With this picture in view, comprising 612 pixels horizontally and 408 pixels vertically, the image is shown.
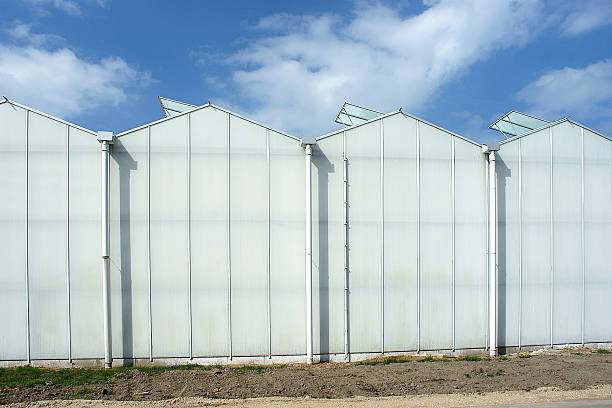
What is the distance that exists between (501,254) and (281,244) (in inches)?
333

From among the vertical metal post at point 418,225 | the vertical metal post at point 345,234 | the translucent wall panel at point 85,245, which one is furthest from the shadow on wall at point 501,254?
the translucent wall panel at point 85,245

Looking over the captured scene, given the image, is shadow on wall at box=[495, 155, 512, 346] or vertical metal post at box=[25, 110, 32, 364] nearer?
vertical metal post at box=[25, 110, 32, 364]

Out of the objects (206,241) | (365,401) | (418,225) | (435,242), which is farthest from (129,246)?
(435,242)

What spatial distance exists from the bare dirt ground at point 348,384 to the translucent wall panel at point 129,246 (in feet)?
4.61

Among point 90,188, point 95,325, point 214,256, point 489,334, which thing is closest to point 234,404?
point 214,256

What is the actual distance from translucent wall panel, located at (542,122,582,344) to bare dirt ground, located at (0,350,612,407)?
1978 millimetres

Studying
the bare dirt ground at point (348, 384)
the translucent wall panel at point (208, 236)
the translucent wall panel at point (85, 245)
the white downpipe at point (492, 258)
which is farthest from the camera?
the white downpipe at point (492, 258)

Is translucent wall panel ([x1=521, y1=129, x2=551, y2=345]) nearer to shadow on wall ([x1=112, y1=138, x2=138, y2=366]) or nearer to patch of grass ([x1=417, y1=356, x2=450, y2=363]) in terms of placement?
patch of grass ([x1=417, y1=356, x2=450, y2=363])

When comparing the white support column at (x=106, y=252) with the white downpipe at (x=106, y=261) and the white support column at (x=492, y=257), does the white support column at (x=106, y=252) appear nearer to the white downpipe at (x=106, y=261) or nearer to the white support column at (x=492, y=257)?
the white downpipe at (x=106, y=261)

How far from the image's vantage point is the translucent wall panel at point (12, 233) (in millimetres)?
13148

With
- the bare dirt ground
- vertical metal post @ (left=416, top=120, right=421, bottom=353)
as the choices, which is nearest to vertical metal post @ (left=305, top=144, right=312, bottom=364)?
the bare dirt ground

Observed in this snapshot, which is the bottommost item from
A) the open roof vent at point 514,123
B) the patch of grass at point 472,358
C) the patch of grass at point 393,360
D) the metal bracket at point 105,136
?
the patch of grass at point 472,358

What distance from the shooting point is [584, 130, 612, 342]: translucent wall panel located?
15383 millimetres

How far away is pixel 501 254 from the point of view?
14.9 metres
